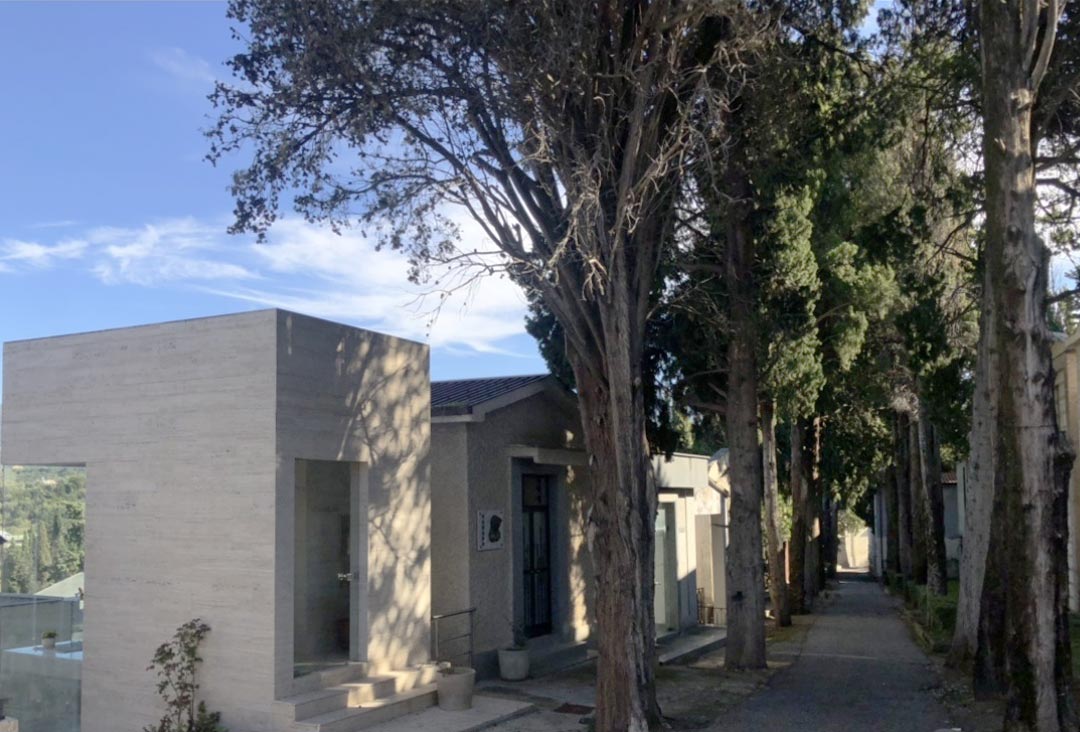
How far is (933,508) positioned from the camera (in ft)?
81.0

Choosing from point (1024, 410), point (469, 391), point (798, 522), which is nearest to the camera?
point (1024, 410)

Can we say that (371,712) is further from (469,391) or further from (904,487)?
(904,487)

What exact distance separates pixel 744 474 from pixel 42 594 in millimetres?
10140

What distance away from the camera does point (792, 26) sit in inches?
586

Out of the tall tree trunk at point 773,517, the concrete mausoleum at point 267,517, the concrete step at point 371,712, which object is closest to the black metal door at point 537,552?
the concrete mausoleum at point 267,517

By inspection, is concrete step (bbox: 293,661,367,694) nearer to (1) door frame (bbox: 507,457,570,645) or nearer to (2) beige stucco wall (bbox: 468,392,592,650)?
(2) beige stucco wall (bbox: 468,392,592,650)

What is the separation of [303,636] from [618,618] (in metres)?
4.53

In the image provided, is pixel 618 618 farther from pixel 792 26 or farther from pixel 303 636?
pixel 792 26

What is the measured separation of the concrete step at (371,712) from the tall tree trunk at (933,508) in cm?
1563

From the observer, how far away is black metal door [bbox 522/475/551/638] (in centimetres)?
1680

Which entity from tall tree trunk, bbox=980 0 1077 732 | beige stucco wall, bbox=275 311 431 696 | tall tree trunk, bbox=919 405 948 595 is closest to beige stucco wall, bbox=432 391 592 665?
beige stucco wall, bbox=275 311 431 696

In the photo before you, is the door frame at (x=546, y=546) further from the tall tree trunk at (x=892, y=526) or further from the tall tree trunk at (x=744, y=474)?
the tall tree trunk at (x=892, y=526)

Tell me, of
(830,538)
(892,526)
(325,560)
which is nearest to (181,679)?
(325,560)

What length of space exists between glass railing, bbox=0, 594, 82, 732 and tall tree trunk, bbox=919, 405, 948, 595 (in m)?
18.8
